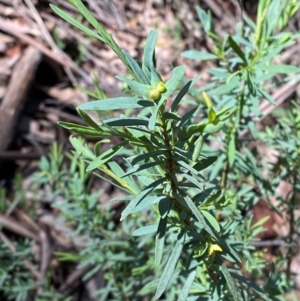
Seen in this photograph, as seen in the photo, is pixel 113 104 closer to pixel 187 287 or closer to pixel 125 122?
pixel 125 122

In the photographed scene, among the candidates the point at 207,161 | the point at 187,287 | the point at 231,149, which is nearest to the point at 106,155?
the point at 207,161

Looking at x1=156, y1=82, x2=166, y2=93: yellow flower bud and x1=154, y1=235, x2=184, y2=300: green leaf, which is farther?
x1=154, y1=235, x2=184, y2=300: green leaf

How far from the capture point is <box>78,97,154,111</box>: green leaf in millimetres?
515

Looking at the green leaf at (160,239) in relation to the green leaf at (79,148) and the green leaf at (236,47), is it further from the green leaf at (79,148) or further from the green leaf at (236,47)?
the green leaf at (236,47)

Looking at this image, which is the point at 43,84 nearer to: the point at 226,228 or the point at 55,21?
the point at 55,21

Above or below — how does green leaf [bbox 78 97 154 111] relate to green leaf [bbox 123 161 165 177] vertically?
above

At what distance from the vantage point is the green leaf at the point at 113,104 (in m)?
Answer: 0.51

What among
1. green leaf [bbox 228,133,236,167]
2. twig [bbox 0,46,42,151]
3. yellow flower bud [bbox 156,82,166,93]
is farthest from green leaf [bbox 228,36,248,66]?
twig [bbox 0,46,42,151]

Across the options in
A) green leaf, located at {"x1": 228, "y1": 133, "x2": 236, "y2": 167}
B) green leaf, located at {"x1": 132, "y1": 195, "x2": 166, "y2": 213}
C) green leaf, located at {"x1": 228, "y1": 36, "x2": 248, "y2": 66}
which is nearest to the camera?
green leaf, located at {"x1": 132, "y1": 195, "x2": 166, "y2": 213}

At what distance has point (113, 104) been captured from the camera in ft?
1.72

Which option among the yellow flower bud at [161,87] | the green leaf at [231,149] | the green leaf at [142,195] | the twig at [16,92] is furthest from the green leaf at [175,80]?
the twig at [16,92]

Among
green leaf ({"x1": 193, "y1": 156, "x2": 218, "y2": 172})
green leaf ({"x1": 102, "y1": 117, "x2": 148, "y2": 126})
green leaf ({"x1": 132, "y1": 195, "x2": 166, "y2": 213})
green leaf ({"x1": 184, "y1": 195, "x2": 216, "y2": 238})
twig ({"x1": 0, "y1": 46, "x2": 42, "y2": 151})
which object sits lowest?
green leaf ({"x1": 184, "y1": 195, "x2": 216, "y2": 238})

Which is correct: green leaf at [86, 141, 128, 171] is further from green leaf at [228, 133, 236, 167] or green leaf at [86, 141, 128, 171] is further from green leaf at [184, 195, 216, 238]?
green leaf at [228, 133, 236, 167]

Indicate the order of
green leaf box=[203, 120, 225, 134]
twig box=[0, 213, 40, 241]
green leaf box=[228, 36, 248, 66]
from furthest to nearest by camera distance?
1. twig box=[0, 213, 40, 241]
2. green leaf box=[228, 36, 248, 66]
3. green leaf box=[203, 120, 225, 134]
